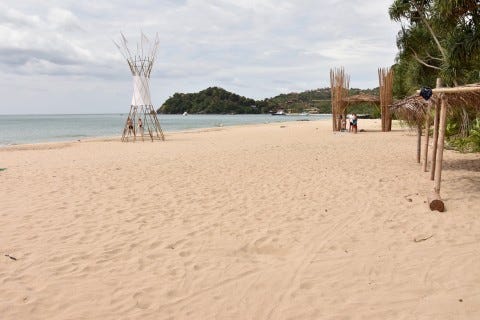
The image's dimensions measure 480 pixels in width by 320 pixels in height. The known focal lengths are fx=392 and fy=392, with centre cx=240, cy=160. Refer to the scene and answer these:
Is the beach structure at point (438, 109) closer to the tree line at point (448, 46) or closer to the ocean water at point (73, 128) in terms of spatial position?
the tree line at point (448, 46)

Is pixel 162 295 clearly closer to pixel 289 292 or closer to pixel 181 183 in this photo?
pixel 289 292

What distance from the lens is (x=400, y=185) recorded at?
6.97m

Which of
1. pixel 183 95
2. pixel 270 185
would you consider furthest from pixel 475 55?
pixel 183 95

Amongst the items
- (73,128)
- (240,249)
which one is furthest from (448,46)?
(73,128)

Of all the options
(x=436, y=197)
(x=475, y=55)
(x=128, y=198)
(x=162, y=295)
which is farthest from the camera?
(x=475, y=55)

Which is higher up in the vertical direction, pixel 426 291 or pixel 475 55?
pixel 475 55

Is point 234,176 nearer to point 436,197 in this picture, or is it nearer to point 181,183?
point 181,183

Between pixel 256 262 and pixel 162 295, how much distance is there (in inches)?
40.5

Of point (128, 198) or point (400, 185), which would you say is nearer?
point (128, 198)

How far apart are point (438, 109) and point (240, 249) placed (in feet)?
14.5

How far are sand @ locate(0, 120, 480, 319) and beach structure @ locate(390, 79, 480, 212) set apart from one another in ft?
1.04

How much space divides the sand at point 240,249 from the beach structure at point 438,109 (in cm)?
32

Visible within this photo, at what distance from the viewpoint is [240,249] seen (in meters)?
4.14

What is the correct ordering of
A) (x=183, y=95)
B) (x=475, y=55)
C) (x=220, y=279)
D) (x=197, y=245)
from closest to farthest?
(x=220, y=279) < (x=197, y=245) < (x=475, y=55) < (x=183, y=95)
